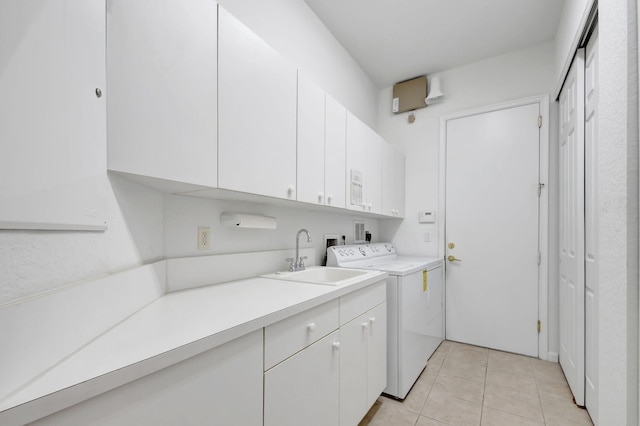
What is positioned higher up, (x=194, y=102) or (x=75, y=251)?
(x=194, y=102)

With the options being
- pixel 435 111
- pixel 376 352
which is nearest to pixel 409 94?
pixel 435 111

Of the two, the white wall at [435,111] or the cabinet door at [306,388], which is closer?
the cabinet door at [306,388]

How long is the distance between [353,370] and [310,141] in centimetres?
127

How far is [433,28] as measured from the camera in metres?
2.43

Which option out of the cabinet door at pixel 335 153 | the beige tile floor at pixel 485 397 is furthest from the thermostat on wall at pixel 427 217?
the cabinet door at pixel 335 153

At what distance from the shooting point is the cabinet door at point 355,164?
2085mm

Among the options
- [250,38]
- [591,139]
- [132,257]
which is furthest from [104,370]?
[591,139]

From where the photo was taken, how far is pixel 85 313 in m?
0.67

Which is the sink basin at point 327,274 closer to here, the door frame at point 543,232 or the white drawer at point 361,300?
the white drawer at point 361,300

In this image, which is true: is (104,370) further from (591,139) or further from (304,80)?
(591,139)

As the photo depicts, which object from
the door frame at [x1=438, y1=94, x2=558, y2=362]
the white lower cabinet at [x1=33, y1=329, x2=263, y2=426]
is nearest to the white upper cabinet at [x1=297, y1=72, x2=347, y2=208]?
the white lower cabinet at [x1=33, y1=329, x2=263, y2=426]

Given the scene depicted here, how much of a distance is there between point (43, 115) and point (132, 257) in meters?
0.54

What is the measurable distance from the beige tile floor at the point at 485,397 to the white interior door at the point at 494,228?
337 millimetres

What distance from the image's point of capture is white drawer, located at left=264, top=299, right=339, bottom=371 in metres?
0.96
